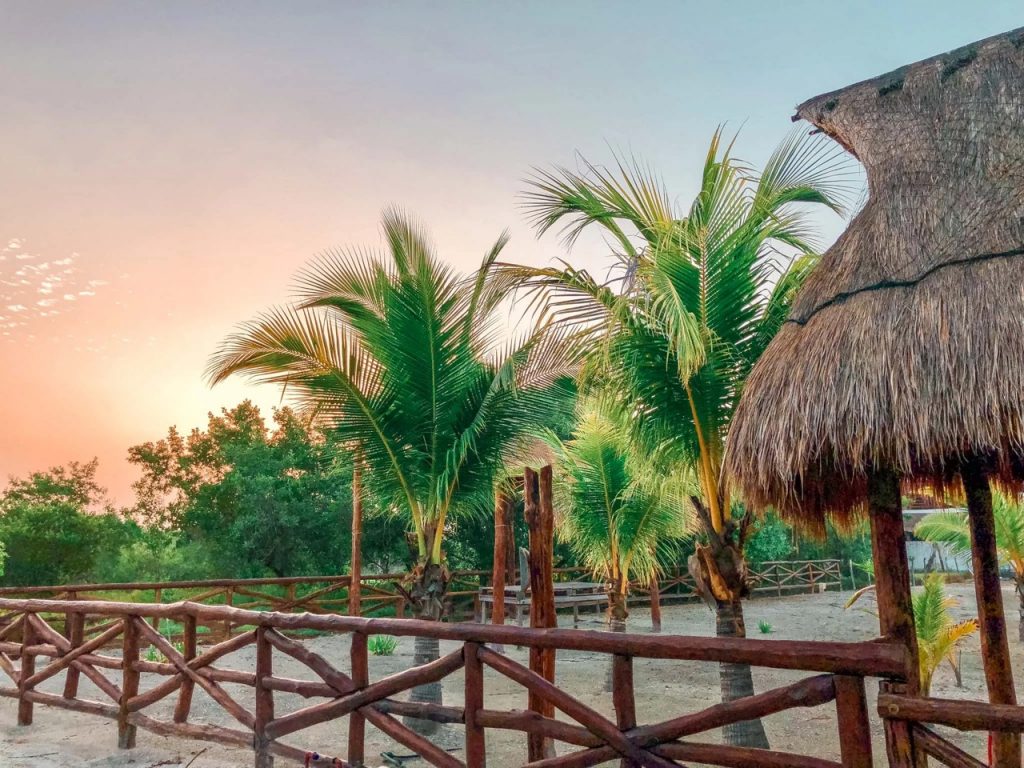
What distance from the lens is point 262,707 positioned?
5203 millimetres

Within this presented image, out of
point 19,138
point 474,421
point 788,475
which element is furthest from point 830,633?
point 19,138

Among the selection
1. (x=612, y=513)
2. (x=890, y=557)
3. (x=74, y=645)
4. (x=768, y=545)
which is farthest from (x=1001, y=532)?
(x=74, y=645)

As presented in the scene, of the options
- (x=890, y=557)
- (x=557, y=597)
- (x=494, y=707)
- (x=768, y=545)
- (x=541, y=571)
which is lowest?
(x=494, y=707)

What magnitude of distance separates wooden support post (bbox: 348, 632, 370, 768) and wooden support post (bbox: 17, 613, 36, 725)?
13.2 feet

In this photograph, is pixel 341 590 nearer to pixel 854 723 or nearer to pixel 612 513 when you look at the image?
pixel 612 513

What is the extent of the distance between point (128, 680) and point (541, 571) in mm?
3572

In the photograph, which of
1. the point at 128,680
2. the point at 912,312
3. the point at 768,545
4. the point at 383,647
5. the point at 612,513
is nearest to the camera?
the point at 912,312

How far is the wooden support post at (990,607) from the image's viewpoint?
459 centimetres

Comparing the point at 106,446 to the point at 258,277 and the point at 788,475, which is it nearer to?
the point at 258,277

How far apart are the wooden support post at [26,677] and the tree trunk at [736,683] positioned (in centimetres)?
637

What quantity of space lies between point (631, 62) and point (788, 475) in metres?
8.41

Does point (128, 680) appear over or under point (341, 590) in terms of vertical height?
over

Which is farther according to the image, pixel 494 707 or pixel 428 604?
pixel 494 707

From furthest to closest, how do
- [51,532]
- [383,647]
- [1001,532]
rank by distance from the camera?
[51,532], [383,647], [1001,532]
